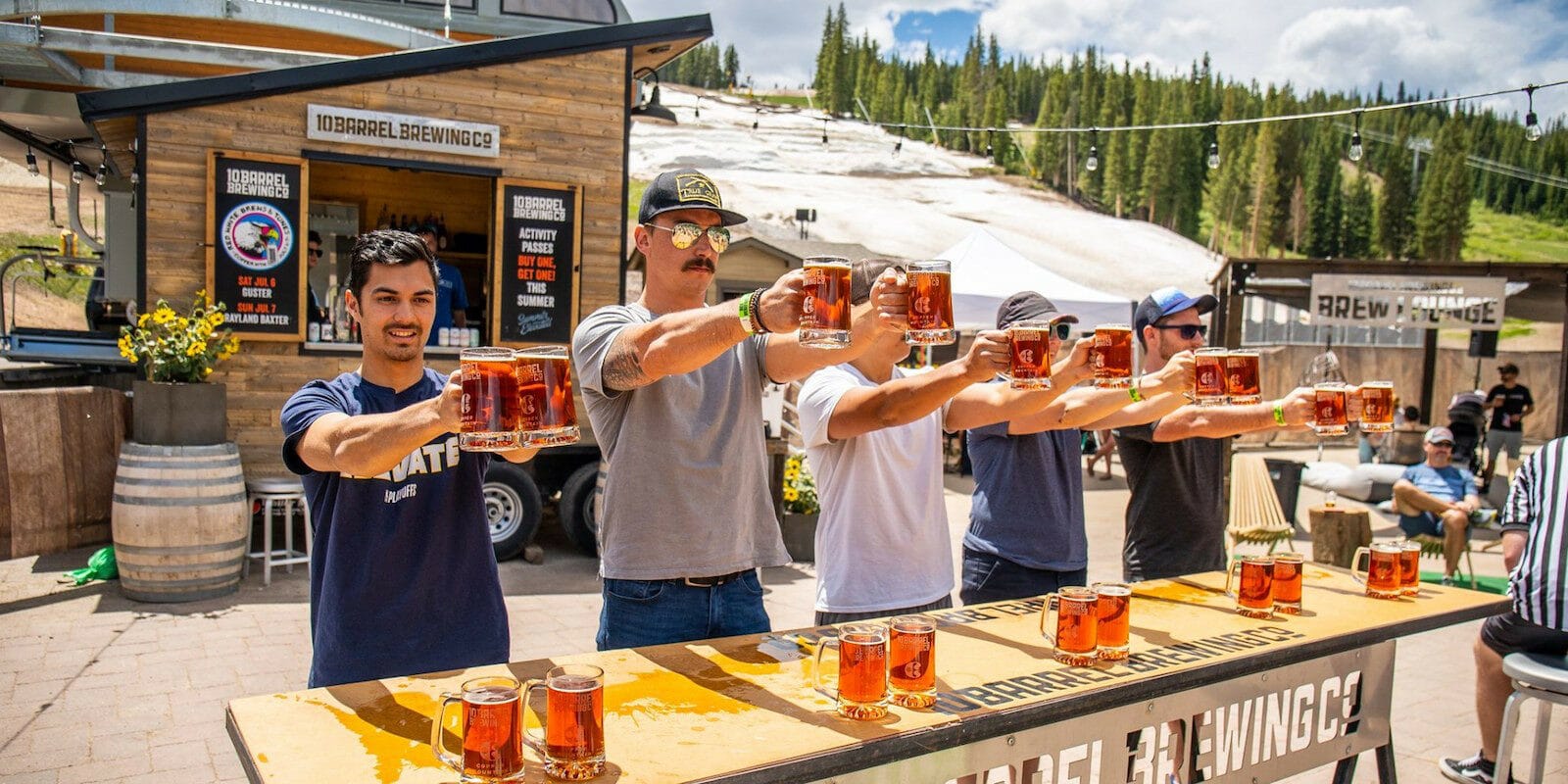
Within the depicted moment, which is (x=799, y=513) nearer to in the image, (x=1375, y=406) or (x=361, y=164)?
(x=361, y=164)

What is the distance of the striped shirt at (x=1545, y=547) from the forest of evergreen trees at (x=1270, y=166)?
6665 cm

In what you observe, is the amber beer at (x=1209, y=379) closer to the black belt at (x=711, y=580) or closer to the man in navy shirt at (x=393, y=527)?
the black belt at (x=711, y=580)

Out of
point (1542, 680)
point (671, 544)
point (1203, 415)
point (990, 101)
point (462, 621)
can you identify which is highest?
point (990, 101)

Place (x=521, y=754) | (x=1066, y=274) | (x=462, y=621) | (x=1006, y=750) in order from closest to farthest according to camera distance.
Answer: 1. (x=521, y=754)
2. (x=1006, y=750)
3. (x=462, y=621)
4. (x=1066, y=274)

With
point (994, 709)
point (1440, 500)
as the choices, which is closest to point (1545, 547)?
point (994, 709)

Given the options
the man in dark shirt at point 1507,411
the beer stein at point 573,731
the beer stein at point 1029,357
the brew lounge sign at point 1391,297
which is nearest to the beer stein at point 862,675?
the beer stein at point 573,731

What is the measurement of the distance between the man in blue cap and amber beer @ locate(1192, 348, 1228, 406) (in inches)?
17.9

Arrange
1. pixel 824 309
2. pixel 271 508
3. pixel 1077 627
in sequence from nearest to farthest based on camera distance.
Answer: pixel 824 309, pixel 1077 627, pixel 271 508

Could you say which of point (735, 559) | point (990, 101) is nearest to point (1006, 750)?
point (735, 559)

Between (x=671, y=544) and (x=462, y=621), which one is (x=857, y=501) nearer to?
(x=671, y=544)

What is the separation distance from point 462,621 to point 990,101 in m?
89.0

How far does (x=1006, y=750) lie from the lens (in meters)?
2.22

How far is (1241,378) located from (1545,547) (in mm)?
1655

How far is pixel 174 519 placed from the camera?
247 inches
